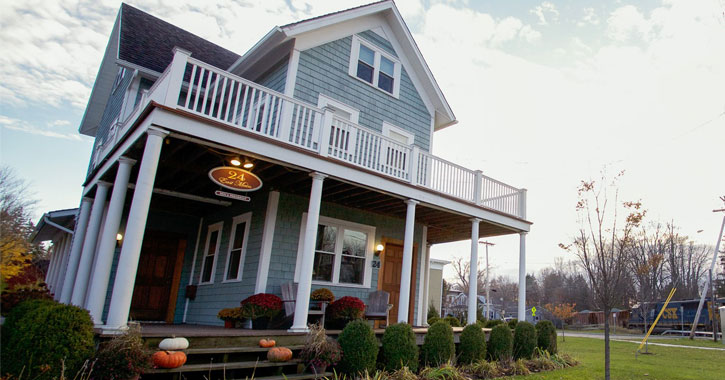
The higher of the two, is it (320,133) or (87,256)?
(320,133)

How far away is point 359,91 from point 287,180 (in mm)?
3748

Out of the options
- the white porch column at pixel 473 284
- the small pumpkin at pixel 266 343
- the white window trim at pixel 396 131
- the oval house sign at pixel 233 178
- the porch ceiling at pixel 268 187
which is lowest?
the small pumpkin at pixel 266 343

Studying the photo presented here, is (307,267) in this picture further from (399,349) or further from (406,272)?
(406,272)

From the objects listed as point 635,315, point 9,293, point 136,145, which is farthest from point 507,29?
point 635,315

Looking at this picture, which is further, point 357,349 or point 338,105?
point 338,105

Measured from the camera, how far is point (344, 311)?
8695 mm

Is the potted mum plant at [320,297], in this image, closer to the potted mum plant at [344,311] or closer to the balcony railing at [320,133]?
the potted mum plant at [344,311]

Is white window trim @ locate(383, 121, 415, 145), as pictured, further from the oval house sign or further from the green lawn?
the green lawn

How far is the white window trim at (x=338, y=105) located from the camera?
10.6 metres

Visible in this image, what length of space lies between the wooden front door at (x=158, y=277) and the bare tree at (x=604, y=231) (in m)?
10.2

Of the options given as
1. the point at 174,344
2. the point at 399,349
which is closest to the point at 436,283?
the point at 399,349

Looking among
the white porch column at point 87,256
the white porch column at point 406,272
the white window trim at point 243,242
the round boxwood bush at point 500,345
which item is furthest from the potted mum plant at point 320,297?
the white porch column at point 87,256

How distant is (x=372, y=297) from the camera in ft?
32.3

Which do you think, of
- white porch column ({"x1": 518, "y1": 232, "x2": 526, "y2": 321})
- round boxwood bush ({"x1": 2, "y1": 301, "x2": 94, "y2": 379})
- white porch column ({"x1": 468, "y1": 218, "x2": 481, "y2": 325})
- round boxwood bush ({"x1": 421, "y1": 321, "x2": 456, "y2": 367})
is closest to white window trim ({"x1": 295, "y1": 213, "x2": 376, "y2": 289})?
white porch column ({"x1": 468, "y1": 218, "x2": 481, "y2": 325})
